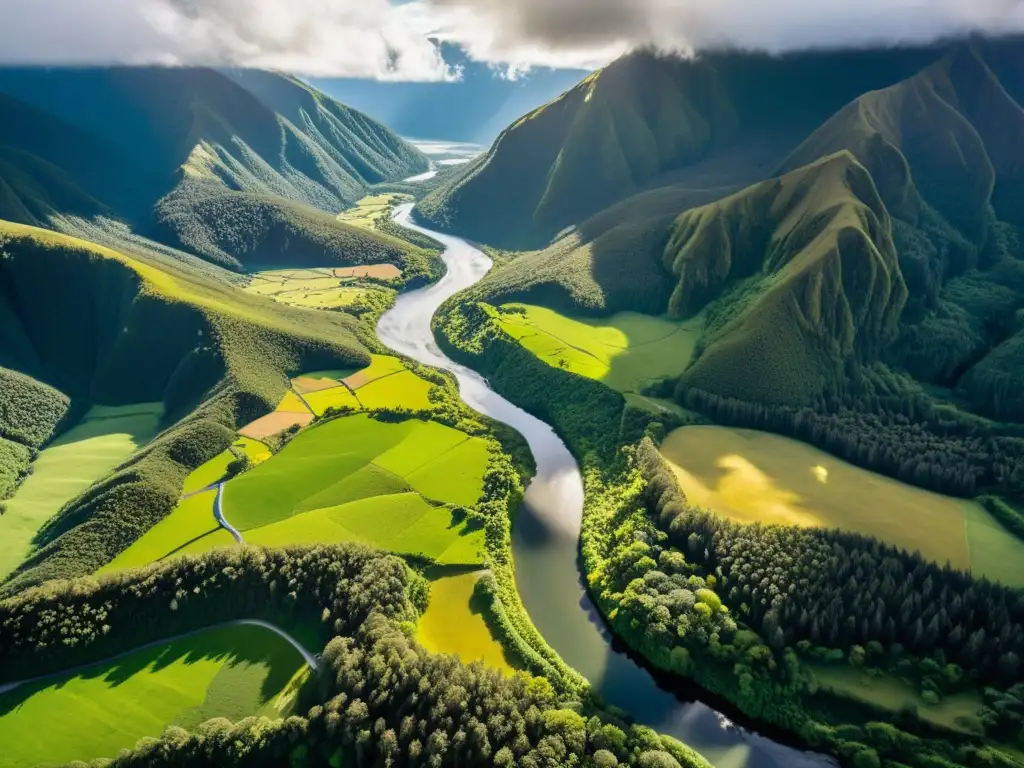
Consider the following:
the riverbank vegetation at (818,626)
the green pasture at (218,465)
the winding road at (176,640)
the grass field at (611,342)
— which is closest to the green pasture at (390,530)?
the winding road at (176,640)

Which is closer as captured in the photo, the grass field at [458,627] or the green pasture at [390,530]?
the grass field at [458,627]

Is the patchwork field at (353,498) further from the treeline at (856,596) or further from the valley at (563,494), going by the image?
the treeline at (856,596)

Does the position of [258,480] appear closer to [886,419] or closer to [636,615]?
[636,615]

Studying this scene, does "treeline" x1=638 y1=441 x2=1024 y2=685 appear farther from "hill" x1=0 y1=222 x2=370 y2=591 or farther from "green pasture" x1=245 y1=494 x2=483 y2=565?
"hill" x1=0 y1=222 x2=370 y2=591

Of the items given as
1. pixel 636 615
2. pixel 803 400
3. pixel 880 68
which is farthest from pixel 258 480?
pixel 880 68

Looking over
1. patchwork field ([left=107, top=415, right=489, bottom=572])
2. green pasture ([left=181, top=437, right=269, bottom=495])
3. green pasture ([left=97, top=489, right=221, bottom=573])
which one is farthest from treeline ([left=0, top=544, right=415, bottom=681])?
green pasture ([left=181, top=437, right=269, bottom=495])
